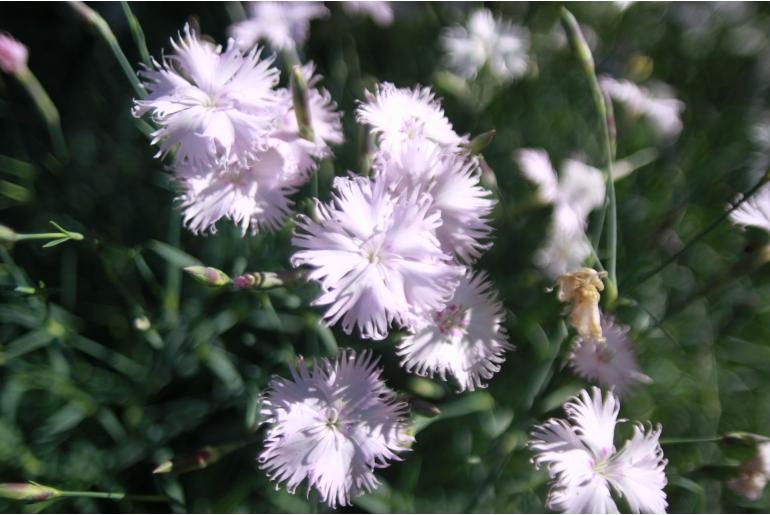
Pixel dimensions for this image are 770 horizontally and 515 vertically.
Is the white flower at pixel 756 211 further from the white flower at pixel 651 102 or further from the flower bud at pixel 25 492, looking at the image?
the flower bud at pixel 25 492

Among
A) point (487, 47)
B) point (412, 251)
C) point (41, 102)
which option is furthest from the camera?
point (487, 47)

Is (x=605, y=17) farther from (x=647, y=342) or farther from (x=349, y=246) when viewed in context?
(x=349, y=246)

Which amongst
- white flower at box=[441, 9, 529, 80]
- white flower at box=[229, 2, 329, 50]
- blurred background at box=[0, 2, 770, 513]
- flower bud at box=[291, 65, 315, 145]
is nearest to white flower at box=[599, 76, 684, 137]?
blurred background at box=[0, 2, 770, 513]

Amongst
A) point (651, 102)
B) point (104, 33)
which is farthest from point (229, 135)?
point (651, 102)

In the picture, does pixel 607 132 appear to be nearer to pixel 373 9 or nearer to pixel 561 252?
pixel 561 252

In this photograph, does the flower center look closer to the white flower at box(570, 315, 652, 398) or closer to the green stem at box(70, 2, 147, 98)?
the white flower at box(570, 315, 652, 398)

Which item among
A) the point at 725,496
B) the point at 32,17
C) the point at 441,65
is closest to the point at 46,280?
the point at 32,17

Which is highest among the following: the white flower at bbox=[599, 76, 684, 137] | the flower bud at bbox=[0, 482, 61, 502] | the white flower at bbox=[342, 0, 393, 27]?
the white flower at bbox=[599, 76, 684, 137]
